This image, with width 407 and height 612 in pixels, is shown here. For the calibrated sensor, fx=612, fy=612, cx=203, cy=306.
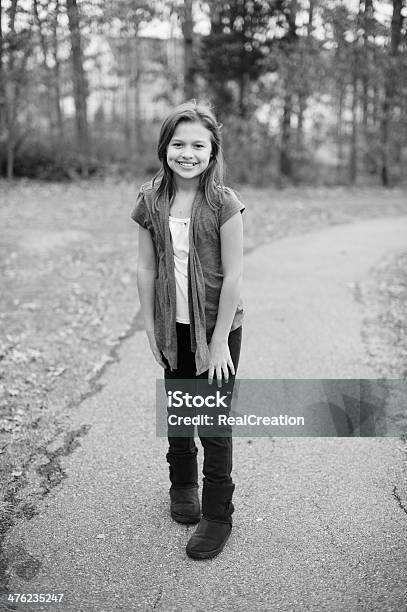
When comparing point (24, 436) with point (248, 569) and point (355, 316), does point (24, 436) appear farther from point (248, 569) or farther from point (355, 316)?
point (355, 316)

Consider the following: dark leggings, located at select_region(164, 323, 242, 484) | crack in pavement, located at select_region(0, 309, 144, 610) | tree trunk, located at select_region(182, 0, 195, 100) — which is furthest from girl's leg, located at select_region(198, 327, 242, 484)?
tree trunk, located at select_region(182, 0, 195, 100)

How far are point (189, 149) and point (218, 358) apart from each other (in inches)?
37.3

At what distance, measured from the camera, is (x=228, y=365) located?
9.52 feet

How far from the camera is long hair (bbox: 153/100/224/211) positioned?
8.93ft

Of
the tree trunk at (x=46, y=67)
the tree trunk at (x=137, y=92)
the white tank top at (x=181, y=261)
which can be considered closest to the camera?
the white tank top at (x=181, y=261)

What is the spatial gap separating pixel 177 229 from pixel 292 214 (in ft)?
35.9

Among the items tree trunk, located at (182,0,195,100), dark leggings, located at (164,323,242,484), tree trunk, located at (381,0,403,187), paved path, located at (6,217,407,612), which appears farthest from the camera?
tree trunk, located at (182,0,195,100)

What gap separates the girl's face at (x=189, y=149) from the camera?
107 inches

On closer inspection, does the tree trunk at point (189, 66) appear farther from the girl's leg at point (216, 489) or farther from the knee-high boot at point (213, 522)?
the knee-high boot at point (213, 522)

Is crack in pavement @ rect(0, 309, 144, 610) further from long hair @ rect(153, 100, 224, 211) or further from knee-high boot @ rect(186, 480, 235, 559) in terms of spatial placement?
long hair @ rect(153, 100, 224, 211)

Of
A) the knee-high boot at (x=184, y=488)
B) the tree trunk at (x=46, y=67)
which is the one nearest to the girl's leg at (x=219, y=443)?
the knee-high boot at (x=184, y=488)

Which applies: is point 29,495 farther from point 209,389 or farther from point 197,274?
point 197,274

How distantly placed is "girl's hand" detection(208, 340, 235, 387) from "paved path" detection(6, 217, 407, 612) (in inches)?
34.7

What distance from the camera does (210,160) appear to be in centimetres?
280
